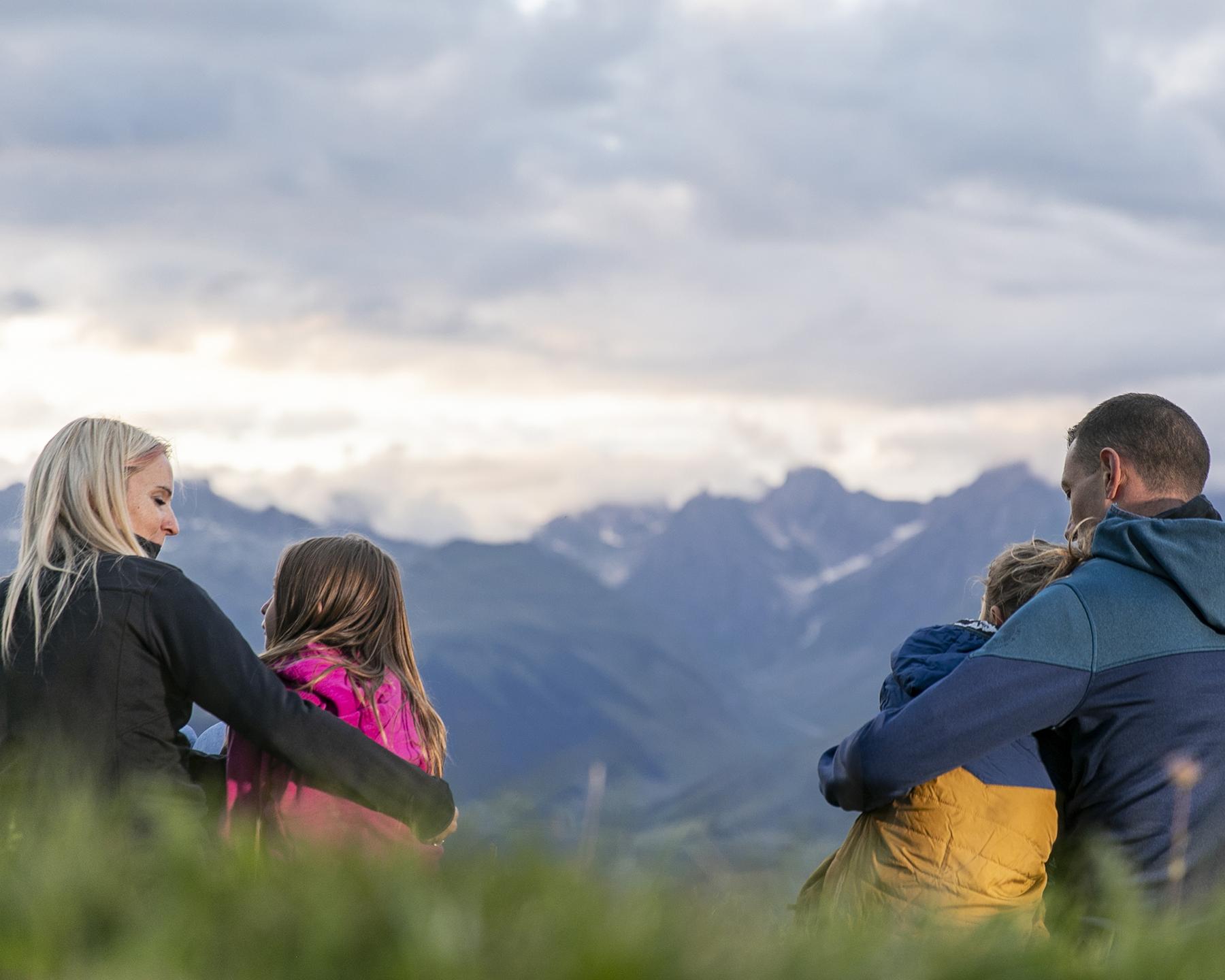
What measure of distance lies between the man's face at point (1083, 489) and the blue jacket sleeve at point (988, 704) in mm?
868

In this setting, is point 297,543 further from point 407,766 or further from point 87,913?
point 87,913

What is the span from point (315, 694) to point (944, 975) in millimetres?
3741

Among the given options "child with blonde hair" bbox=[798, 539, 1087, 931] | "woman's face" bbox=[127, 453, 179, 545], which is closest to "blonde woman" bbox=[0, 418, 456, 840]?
"woman's face" bbox=[127, 453, 179, 545]

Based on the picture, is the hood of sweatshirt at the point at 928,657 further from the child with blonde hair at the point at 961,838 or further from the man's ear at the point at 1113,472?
the man's ear at the point at 1113,472

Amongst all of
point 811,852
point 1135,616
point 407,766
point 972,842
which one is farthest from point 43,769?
point 1135,616

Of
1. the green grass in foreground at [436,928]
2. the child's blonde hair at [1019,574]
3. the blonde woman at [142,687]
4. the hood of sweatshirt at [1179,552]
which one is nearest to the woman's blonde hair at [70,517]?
the blonde woman at [142,687]

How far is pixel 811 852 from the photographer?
10.5 feet

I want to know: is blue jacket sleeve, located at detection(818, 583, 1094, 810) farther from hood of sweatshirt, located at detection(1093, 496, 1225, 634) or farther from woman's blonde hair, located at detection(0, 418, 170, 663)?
woman's blonde hair, located at detection(0, 418, 170, 663)

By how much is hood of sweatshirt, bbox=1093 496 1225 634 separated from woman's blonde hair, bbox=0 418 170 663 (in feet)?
12.8

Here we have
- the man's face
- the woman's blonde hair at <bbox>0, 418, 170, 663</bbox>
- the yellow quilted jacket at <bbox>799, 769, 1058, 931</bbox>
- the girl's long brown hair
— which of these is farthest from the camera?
the girl's long brown hair

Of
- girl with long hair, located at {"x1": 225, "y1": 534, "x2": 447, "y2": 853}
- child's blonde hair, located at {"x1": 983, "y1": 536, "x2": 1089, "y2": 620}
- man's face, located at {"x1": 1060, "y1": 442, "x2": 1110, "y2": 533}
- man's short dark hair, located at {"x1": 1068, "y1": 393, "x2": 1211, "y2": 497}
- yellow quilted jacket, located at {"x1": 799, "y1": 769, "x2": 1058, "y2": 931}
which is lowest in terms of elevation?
yellow quilted jacket, located at {"x1": 799, "y1": 769, "x2": 1058, "y2": 931}

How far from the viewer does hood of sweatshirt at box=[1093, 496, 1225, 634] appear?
16.9 feet

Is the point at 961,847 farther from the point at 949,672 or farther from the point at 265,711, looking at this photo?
the point at 265,711

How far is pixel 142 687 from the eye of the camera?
531cm
